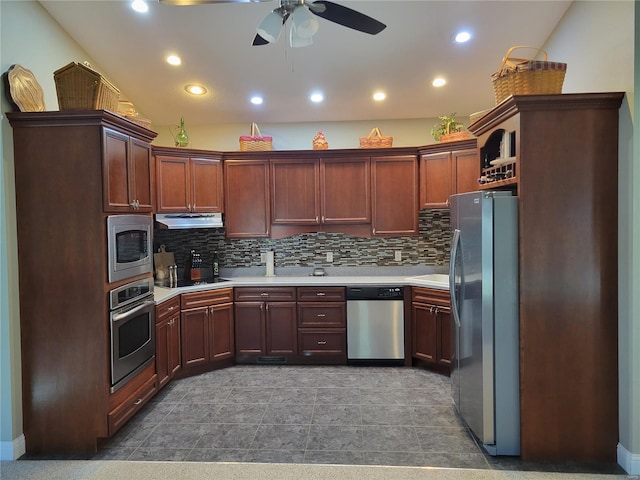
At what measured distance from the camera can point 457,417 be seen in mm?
2846

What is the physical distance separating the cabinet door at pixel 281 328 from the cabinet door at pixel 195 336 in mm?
638

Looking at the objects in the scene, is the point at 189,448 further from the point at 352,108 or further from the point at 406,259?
the point at 352,108

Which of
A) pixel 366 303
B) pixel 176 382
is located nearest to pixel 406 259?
pixel 366 303

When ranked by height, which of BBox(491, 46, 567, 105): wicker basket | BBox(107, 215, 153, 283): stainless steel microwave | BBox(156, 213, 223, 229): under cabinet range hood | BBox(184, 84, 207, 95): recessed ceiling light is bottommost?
BBox(107, 215, 153, 283): stainless steel microwave

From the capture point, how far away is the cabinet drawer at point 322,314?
3910 millimetres

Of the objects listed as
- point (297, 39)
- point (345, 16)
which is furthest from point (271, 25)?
point (345, 16)

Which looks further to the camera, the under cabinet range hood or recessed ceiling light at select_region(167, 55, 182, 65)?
the under cabinet range hood

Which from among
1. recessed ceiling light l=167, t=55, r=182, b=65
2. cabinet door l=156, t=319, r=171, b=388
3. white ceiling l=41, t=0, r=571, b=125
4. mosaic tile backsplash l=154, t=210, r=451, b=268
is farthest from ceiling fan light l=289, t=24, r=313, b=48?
mosaic tile backsplash l=154, t=210, r=451, b=268

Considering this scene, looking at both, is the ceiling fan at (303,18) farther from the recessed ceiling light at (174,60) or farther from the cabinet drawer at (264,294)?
the cabinet drawer at (264,294)

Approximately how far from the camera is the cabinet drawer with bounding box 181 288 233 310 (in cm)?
365

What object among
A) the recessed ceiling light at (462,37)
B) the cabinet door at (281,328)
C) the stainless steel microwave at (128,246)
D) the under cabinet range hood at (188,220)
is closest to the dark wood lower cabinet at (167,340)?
the stainless steel microwave at (128,246)

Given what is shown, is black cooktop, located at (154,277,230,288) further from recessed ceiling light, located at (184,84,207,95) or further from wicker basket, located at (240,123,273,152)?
recessed ceiling light, located at (184,84,207,95)

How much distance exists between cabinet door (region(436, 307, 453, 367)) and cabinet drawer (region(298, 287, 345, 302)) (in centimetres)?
100

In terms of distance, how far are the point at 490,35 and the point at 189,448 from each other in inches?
157
